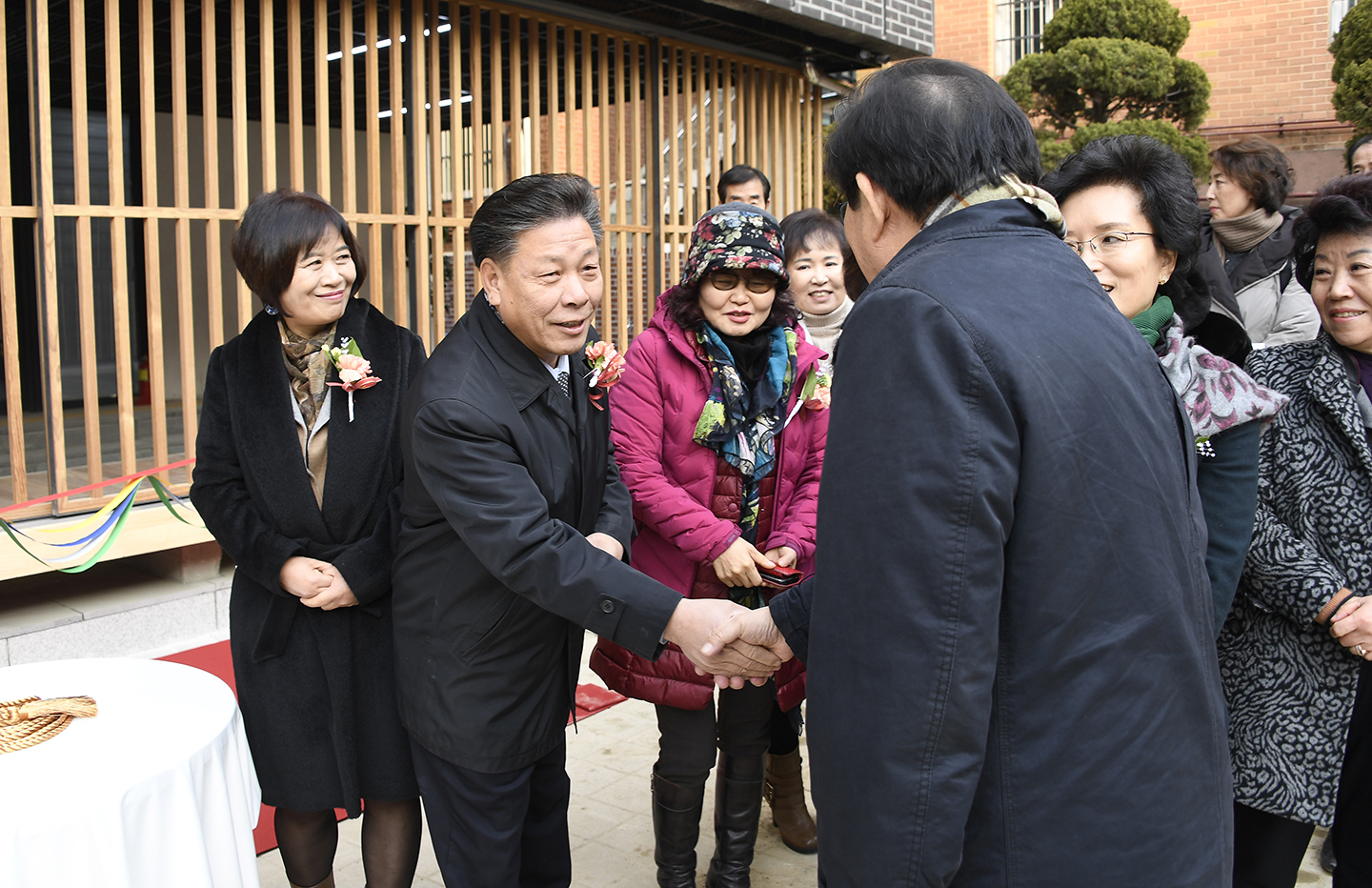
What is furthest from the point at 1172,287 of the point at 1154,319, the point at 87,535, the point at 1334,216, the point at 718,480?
the point at 87,535

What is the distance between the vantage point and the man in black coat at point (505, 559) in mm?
2180

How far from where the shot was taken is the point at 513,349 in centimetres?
234

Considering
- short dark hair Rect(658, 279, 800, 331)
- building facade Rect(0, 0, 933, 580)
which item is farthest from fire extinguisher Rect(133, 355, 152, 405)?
short dark hair Rect(658, 279, 800, 331)

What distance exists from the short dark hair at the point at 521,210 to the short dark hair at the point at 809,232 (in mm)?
1767

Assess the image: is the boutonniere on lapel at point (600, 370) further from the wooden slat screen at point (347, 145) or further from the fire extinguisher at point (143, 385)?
the fire extinguisher at point (143, 385)

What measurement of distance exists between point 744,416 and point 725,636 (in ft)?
2.91

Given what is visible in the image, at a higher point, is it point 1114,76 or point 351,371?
point 1114,76

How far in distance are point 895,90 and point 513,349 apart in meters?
1.11

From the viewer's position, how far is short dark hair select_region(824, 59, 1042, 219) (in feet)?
4.87

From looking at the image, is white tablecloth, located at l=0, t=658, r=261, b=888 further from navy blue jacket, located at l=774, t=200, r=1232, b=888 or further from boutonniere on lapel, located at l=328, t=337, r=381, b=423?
navy blue jacket, located at l=774, t=200, r=1232, b=888

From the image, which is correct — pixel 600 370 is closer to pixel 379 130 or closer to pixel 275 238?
pixel 275 238

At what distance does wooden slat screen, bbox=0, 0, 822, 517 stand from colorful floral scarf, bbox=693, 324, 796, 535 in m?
2.48

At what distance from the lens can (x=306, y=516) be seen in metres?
2.52

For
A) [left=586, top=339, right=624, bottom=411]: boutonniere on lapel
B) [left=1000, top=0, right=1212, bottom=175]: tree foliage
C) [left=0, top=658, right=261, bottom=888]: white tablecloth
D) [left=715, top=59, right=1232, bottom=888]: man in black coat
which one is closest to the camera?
[left=715, top=59, right=1232, bottom=888]: man in black coat
